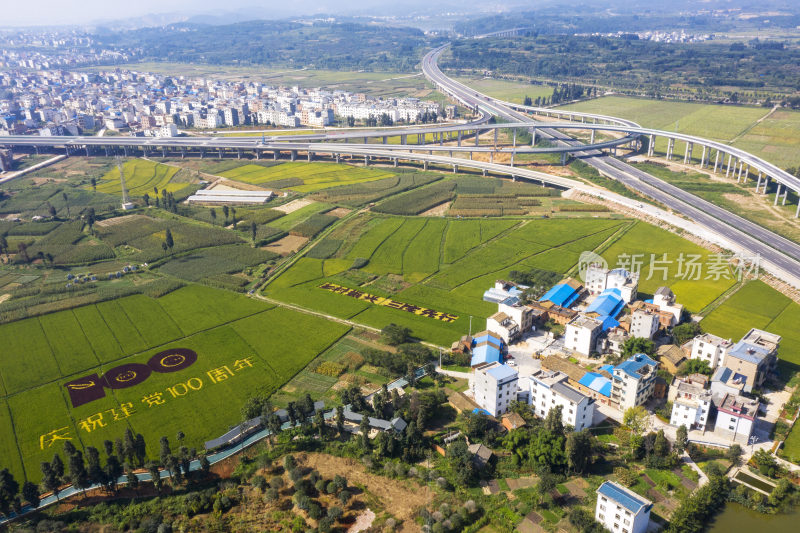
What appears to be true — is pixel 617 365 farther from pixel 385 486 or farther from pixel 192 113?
pixel 192 113

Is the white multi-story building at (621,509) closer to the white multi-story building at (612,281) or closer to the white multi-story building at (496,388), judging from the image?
the white multi-story building at (496,388)

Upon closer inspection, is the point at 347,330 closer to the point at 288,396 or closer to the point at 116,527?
the point at 288,396

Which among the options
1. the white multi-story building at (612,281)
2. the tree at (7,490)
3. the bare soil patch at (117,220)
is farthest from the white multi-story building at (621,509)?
the bare soil patch at (117,220)

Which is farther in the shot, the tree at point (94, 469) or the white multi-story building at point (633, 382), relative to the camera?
the white multi-story building at point (633, 382)

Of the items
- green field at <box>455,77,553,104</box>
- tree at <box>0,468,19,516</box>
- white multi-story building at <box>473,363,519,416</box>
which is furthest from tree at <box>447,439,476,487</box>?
green field at <box>455,77,553,104</box>

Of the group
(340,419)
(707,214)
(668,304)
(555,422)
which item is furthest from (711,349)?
(707,214)

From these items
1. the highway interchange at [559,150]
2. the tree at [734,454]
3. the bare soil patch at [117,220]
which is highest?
the highway interchange at [559,150]

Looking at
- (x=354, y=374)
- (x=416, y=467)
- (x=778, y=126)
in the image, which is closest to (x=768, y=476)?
(x=416, y=467)
